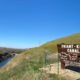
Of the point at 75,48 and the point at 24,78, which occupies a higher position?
the point at 75,48

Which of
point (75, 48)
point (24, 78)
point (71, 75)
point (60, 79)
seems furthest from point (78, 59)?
point (24, 78)

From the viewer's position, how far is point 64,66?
19.4 metres

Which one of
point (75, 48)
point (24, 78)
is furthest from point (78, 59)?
point (24, 78)

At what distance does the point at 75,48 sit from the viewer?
18266 mm

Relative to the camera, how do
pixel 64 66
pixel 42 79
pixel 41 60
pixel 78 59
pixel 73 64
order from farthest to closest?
1. pixel 41 60
2. pixel 73 64
3. pixel 64 66
4. pixel 78 59
5. pixel 42 79

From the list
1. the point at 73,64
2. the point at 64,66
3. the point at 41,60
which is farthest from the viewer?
the point at 41,60

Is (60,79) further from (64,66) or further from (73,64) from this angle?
(73,64)

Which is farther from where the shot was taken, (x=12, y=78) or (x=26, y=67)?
(x=26, y=67)

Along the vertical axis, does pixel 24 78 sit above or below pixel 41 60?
below

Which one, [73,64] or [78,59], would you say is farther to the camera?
[73,64]

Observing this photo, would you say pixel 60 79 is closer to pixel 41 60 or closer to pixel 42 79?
pixel 42 79

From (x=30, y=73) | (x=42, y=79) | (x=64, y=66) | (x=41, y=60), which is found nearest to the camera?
(x=42, y=79)

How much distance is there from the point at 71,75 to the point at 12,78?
14.8 ft

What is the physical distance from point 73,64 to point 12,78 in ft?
23.3
